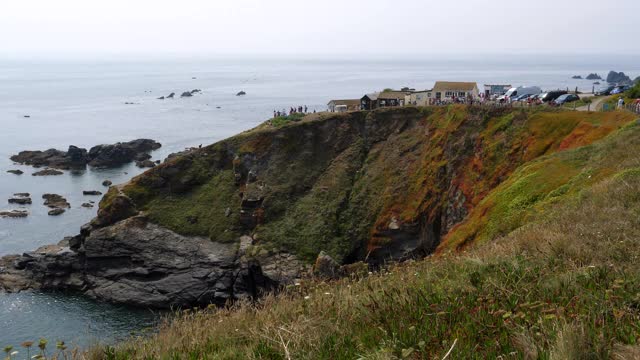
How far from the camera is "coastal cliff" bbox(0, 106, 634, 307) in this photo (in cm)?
5041

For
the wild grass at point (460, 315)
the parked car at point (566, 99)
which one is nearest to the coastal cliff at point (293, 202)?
the parked car at point (566, 99)

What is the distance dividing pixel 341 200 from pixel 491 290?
1943 inches

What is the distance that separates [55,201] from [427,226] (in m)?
52.5

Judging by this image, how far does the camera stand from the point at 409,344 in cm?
760

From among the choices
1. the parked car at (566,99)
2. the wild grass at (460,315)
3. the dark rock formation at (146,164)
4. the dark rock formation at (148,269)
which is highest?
the parked car at (566,99)

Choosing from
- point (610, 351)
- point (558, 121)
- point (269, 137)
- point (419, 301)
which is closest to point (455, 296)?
point (419, 301)

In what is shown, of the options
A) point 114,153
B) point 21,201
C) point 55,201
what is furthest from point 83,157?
point 55,201

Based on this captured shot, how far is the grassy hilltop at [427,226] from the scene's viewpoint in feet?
25.8

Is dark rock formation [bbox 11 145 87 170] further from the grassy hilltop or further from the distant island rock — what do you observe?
the grassy hilltop

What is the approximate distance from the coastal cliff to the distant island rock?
44808mm

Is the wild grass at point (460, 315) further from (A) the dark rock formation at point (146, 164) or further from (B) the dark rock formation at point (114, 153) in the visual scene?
(B) the dark rock formation at point (114, 153)

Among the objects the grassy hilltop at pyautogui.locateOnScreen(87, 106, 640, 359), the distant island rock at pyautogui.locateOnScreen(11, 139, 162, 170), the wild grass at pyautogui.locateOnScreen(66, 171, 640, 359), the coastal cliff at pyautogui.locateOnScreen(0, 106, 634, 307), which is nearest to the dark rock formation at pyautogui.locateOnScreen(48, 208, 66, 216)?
the coastal cliff at pyautogui.locateOnScreen(0, 106, 634, 307)

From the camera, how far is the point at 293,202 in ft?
196

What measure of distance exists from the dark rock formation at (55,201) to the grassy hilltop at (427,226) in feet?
66.4
